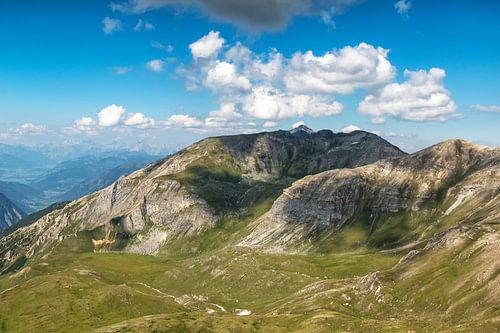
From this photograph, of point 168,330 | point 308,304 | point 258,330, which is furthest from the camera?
point 308,304

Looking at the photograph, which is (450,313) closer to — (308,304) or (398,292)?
(398,292)

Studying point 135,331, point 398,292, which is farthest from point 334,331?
point 135,331

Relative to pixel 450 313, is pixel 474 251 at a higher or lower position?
higher

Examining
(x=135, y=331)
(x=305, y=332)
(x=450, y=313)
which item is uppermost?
(x=450, y=313)

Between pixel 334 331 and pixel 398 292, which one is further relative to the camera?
pixel 398 292

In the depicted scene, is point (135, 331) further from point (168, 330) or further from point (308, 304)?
point (308, 304)

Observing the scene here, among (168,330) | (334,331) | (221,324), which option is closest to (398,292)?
(334,331)

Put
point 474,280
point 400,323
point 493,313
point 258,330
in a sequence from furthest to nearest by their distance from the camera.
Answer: point 258,330, point 474,280, point 400,323, point 493,313

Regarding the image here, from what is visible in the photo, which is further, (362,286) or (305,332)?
(362,286)

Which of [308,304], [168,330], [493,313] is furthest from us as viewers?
[308,304]
